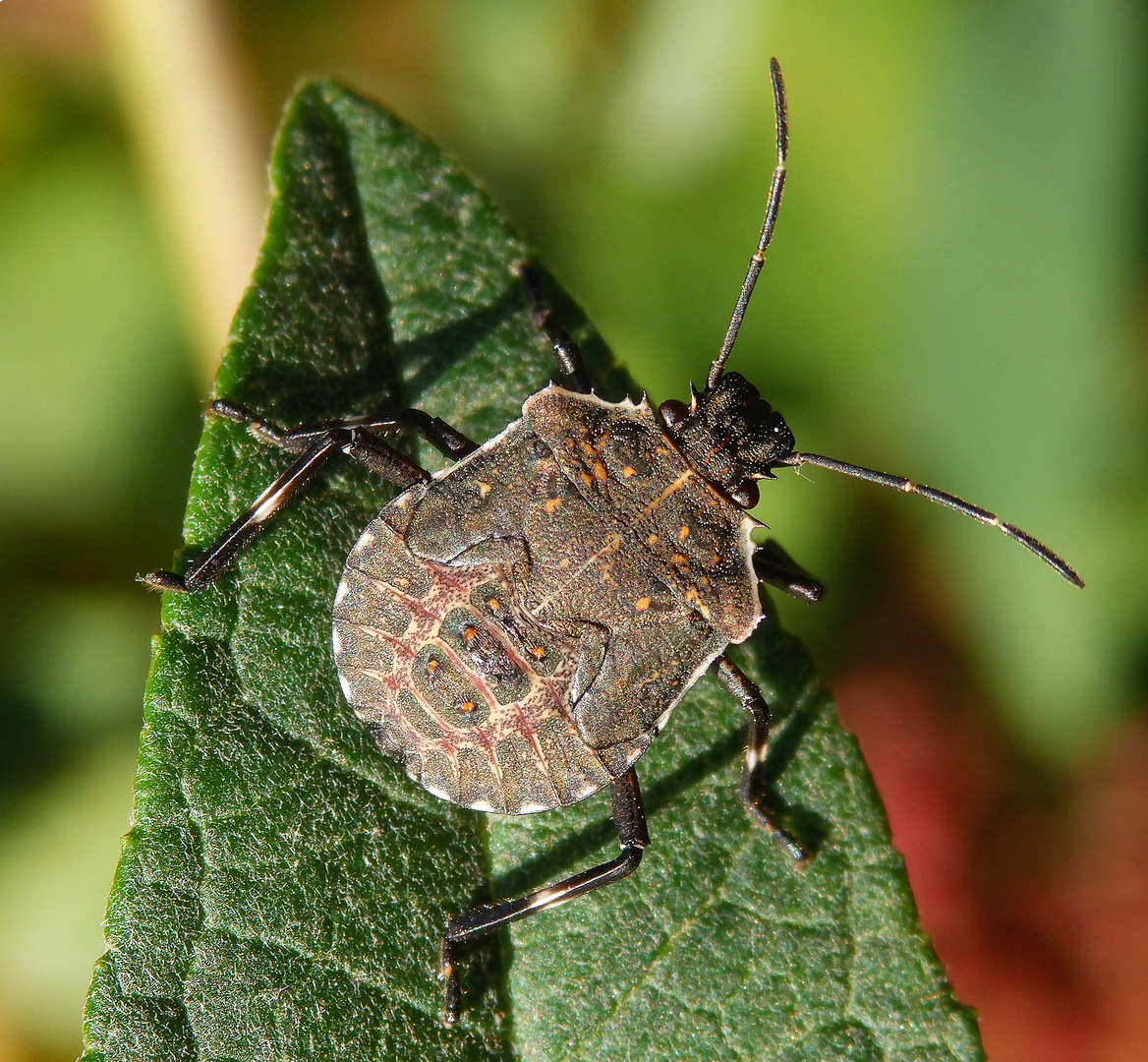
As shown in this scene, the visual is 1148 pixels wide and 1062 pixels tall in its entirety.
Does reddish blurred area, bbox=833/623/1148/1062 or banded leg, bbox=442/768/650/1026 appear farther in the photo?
reddish blurred area, bbox=833/623/1148/1062

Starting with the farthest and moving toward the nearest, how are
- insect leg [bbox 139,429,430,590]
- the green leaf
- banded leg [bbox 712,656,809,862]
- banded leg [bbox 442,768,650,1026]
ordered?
banded leg [bbox 712,656,809,862] → insect leg [bbox 139,429,430,590] → banded leg [bbox 442,768,650,1026] → the green leaf

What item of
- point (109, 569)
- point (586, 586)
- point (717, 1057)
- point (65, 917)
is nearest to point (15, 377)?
point (109, 569)

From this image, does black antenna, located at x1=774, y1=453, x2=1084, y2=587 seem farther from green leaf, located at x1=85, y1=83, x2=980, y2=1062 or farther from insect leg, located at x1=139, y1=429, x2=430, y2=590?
insect leg, located at x1=139, y1=429, x2=430, y2=590

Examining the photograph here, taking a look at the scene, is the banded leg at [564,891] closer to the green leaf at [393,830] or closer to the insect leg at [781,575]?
the green leaf at [393,830]

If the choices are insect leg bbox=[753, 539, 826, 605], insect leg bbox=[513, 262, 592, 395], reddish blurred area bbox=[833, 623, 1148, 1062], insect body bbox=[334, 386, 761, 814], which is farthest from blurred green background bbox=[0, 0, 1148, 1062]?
insect body bbox=[334, 386, 761, 814]

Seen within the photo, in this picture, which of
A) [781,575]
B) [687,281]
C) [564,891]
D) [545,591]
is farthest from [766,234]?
[564,891]

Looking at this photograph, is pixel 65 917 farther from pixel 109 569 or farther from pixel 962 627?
pixel 962 627

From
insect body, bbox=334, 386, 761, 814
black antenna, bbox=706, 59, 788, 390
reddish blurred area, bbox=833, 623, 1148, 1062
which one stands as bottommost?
insect body, bbox=334, 386, 761, 814

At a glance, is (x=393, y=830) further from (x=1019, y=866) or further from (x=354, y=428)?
(x=1019, y=866)
